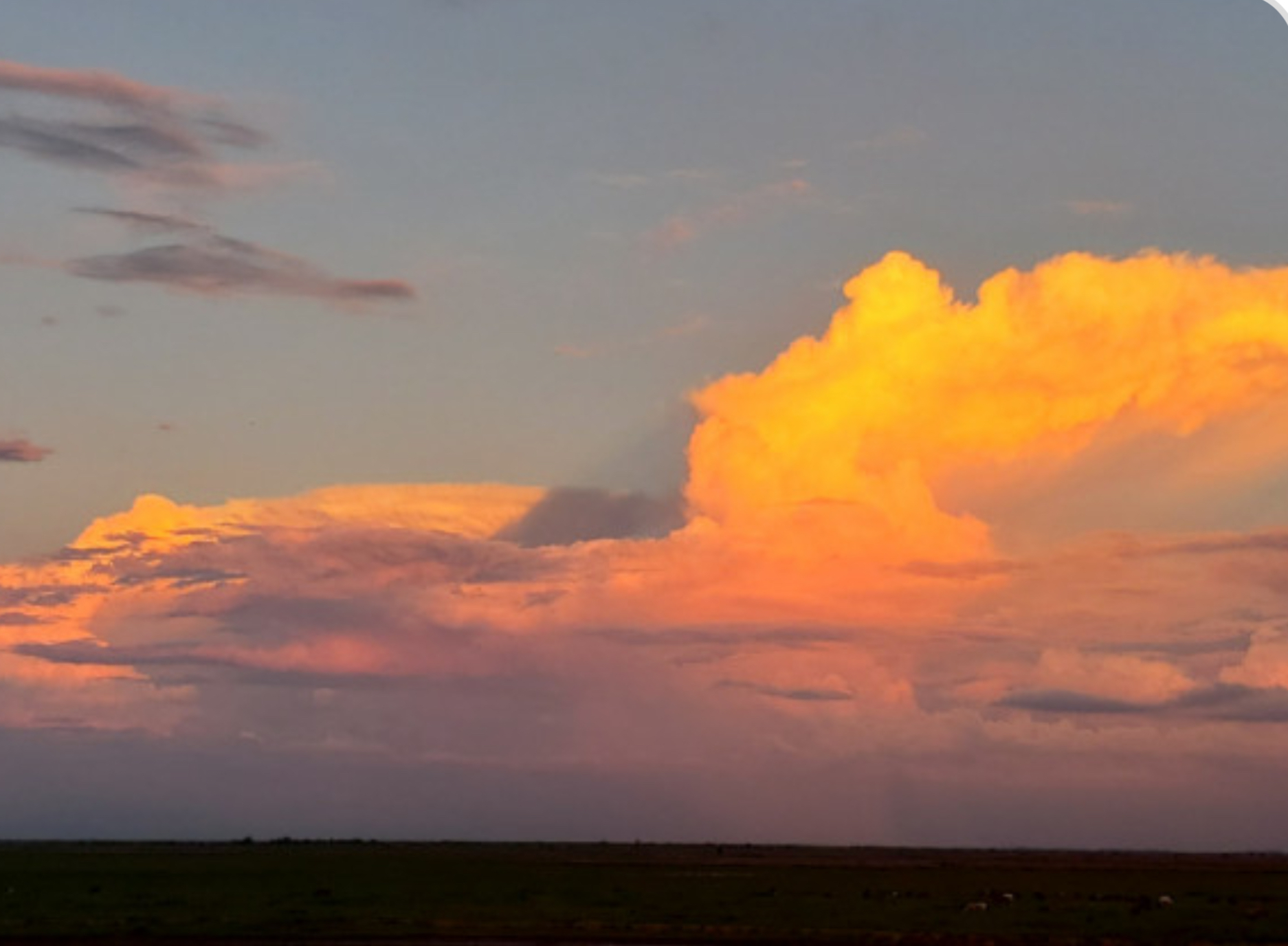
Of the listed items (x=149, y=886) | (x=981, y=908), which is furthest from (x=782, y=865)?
(x=981, y=908)

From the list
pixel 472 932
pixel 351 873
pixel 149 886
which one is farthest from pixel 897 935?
pixel 351 873

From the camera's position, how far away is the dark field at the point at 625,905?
3046 inches

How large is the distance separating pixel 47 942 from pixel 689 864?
106445 millimetres

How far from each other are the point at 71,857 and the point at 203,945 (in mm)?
137744

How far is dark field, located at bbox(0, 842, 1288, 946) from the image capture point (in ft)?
254

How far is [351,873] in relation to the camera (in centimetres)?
14175

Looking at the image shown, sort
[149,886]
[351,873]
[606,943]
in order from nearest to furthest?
[606,943] → [149,886] → [351,873]

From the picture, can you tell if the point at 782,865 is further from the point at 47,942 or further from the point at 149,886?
the point at 47,942

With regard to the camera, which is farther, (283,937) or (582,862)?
(582,862)

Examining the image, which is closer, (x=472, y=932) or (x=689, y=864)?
(x=472, y=932)

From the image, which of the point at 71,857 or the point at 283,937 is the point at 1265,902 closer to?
the point at 283,937

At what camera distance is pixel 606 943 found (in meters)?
71.1

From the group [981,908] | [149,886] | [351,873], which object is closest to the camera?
[981,908]

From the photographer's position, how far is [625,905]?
96562 mm
